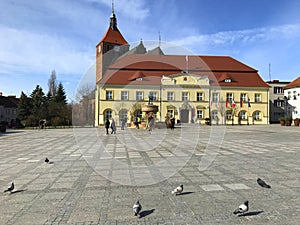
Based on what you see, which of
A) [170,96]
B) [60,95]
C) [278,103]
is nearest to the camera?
[170,96]

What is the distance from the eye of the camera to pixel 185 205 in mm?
4523

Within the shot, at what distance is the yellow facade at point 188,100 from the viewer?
4575cm

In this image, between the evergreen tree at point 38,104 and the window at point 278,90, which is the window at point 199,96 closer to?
the window at point 278,90

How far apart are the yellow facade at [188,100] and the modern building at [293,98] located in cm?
641

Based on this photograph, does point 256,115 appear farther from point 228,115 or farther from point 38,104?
point 38,104

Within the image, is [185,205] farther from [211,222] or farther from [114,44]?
[114,44]

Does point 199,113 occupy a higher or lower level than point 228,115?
higher

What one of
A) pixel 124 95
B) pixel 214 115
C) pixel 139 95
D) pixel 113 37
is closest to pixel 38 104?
pixel 124 95

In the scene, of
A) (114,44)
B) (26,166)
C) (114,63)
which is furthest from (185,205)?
(114,44)

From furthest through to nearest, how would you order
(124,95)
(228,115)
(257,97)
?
(257,97)
(228,115)
(124,95)

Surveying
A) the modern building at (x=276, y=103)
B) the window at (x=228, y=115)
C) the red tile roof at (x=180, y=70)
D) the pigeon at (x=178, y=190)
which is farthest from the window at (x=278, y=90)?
the pigeon at (x=178, y=190)

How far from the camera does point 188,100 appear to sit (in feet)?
157

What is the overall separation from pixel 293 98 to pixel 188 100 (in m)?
22.0

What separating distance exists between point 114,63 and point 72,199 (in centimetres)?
4297
